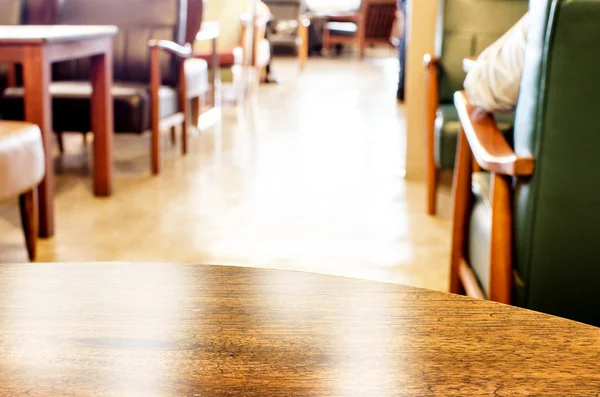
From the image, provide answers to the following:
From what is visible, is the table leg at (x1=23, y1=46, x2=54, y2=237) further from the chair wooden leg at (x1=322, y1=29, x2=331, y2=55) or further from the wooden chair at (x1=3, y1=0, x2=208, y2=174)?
the chair wooden leg at (x1=322, y1=29, x2=331, y2=55)

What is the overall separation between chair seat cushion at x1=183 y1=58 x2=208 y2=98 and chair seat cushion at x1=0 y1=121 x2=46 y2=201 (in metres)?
1.70

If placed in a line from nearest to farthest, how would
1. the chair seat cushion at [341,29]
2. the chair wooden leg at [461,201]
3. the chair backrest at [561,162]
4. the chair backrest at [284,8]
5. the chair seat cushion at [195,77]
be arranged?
the chair backrest at [561,162] < the chair wooden leg at [461,201] < the chair seat cushion at [195,77] < the chair backrest at [284,8] < the chair seat cushion at [341,29]

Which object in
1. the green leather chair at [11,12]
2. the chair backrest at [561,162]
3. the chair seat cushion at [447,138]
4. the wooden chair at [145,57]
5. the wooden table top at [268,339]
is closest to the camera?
the wooden table top at [268,339]

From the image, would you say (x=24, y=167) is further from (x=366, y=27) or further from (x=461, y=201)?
(x=366, y=27)

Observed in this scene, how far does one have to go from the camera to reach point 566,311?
4.55 ft

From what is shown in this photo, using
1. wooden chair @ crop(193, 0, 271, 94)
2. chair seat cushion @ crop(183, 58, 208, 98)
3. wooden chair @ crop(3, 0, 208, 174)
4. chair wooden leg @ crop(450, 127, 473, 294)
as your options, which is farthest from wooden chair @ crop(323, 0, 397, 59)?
chair wooden leg @ crop(450, 127, 473, 294)

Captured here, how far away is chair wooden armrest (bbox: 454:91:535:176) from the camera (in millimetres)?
1359

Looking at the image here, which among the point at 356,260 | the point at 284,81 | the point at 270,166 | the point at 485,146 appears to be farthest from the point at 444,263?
the point at 284,81

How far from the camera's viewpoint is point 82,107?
11.7 feet

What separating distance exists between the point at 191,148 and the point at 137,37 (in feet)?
2.71

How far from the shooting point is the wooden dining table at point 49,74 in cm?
256

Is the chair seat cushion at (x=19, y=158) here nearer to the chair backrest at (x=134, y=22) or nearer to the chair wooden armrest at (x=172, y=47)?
the chair wooden armrest at (x=172, y=47)

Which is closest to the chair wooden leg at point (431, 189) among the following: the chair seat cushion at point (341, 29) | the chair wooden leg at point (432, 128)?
the chair wooden leg at point (432, 128)

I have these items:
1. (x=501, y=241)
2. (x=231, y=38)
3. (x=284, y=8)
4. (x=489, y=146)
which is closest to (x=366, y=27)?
(x=284, y=8)
